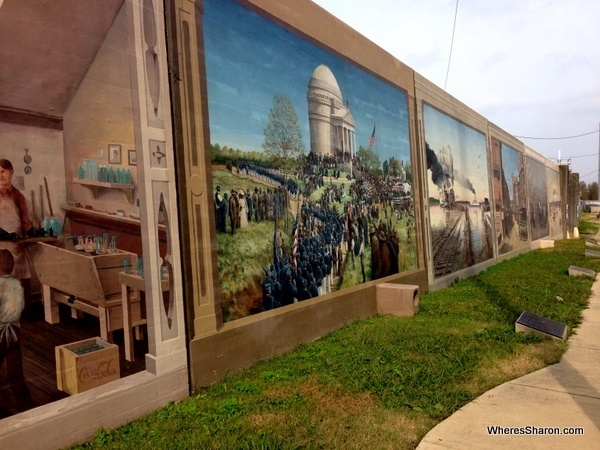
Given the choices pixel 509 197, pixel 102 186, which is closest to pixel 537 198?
pixel 509 197

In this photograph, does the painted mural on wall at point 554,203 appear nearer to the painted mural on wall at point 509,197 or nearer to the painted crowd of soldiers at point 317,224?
the painted mural on wall at point 509,197

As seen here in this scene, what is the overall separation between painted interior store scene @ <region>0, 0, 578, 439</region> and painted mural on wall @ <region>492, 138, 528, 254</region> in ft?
32.8

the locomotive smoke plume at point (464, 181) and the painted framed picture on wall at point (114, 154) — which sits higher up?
the locomotive smoke plume at point (464, 181)

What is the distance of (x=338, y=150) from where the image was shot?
767cm

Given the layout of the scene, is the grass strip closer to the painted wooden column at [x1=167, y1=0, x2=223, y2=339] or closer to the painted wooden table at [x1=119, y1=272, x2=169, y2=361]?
the painted wooden table at [x1=119, y1=272, x2=169, y2=361]

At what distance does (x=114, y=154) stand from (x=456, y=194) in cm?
1057

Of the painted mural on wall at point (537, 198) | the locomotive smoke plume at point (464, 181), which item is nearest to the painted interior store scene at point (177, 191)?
the locomotive smoke plume at point (464, 181)

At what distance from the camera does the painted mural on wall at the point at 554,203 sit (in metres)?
28.4

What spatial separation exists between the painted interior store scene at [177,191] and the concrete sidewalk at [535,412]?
2.55 metres

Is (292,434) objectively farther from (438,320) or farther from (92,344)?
(438,320)

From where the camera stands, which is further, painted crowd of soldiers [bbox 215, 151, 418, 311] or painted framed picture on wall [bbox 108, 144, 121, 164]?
painted crowd of soldiers [bbox 215, 151, 418, 311]

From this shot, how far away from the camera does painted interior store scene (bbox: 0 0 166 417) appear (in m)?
3.54

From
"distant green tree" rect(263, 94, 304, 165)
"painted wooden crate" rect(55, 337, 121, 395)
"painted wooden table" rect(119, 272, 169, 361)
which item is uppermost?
"distant green tree" rect(263, 94, 304, 165)

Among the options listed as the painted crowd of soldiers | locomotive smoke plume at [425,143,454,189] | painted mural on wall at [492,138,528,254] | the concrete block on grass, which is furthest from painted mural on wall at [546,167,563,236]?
the concrete block on grass
